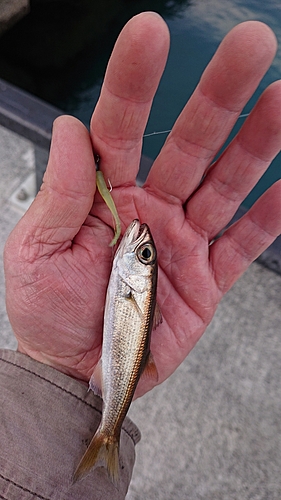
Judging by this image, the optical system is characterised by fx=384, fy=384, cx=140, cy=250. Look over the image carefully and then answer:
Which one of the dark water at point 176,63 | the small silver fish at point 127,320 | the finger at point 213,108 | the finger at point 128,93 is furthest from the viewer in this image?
the dark water at point 176,63

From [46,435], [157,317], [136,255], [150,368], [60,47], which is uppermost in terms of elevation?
[136,255]

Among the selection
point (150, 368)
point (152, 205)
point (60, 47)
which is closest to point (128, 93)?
point (152, 205)

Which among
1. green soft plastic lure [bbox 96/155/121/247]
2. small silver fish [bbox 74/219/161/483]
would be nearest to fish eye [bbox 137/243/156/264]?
small silver fish [bbox 74/219/161/483]

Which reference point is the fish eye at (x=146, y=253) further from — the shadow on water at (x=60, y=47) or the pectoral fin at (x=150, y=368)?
the shadow on water at (x=60, y=47)

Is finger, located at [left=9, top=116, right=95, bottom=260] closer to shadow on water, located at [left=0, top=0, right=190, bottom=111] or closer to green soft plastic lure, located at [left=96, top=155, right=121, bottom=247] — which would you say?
green soft plastic lure, located at [left=96, top=155, right=121, bottom=247]

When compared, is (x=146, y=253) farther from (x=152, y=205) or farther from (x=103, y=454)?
(x=103, y=454)

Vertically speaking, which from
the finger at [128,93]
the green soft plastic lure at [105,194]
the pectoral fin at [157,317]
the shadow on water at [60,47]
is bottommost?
the shadow on water at [60,47]

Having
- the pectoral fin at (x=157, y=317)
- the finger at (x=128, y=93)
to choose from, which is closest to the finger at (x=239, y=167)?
the finger at (x=128, y=93)
